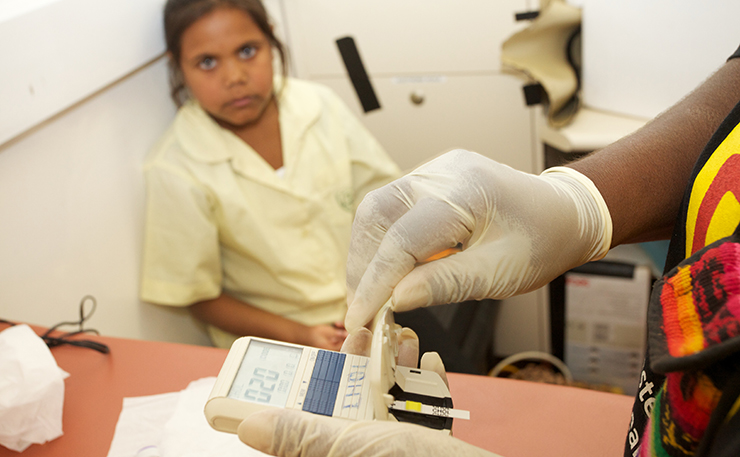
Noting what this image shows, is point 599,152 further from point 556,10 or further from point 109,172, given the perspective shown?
point 109,172

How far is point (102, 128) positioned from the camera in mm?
970

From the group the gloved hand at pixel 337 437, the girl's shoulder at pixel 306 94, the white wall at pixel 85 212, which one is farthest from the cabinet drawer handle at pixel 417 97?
the gloved hand at pixel 337 437

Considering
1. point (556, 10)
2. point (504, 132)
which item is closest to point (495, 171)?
point (556, 10)

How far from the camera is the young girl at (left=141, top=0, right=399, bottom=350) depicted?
1.04 m

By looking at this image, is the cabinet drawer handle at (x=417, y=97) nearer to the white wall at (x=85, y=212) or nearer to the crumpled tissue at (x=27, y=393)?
the white wall at (x=85, y=212)

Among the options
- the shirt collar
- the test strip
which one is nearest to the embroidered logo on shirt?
the shirt collar

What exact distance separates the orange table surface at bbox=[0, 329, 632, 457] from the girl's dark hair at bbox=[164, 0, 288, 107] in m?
0.67

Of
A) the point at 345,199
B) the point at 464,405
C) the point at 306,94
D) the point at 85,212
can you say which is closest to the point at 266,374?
the point at 464,405

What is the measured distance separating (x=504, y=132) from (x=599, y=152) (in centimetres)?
87

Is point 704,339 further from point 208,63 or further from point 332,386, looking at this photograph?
point 208,63

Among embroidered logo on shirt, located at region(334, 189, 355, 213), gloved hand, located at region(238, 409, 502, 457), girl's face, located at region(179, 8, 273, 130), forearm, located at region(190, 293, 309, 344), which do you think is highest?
girl's face, located at region(179, 8, 273, 130)

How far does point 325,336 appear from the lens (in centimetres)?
109

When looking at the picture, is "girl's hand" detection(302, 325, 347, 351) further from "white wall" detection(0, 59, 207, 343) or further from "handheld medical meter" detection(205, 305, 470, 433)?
"handheld medical meter" detection(205, 305, 470, 433)

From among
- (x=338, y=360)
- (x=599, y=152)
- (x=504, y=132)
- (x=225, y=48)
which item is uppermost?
(x=225, y=48)
